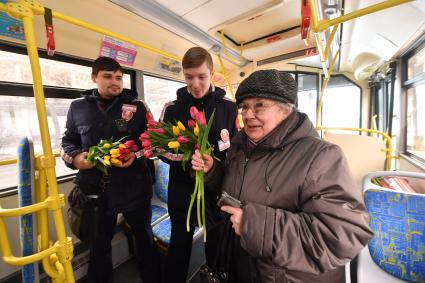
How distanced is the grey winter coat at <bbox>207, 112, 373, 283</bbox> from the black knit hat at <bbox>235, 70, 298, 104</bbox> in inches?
4.1

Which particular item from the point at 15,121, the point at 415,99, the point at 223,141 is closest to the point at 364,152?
the point at 415,99

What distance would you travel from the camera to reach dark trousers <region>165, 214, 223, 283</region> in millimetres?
1435

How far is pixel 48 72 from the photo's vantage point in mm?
2076

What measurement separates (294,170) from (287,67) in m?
5.02

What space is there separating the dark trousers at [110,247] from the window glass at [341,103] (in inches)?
229

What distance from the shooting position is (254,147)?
95cm

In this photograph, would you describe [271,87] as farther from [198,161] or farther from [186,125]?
[186,125]

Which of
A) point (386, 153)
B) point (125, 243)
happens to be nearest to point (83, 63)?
point (125, 243)

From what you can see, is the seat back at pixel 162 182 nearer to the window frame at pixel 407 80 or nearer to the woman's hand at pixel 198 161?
the woman's hand at pixel 198 161

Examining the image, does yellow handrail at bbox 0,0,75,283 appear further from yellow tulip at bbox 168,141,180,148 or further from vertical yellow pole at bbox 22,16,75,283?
yellow tulip at bbox 168,141,180,148

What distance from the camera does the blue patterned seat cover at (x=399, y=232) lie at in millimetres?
1255

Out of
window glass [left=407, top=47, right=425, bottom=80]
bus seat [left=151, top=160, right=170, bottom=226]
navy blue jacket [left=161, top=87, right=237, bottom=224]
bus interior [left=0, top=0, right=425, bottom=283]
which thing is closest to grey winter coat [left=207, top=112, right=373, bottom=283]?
navy blue jacket [left=161, top=87, right=237, bottom=224]

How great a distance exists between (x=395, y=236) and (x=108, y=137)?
81.7 inches

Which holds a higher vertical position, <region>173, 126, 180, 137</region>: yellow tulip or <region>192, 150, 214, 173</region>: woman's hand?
<region>173, 126, 180, 137</region>: yellow tulip
